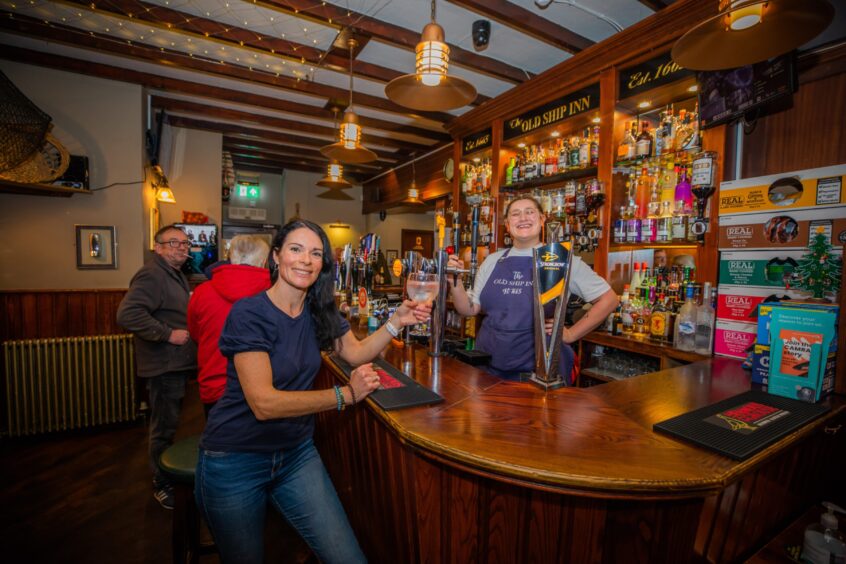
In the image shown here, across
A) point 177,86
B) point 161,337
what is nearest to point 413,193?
point 177,86

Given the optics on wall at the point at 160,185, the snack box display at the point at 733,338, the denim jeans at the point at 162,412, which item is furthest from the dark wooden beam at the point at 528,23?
the optics on wall at the point at 160,185

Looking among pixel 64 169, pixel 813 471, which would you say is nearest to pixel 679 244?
pixel 813 471

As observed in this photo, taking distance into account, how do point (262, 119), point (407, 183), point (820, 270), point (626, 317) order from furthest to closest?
point (407, 183) → point (262, 119) → point (626, 317) → point (820, 270)

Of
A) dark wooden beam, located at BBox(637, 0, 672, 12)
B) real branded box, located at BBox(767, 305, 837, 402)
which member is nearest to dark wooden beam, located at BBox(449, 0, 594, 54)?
dark wooden beam, located at BBox(637, 0, 672, 12)

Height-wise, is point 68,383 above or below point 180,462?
below

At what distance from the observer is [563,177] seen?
3.60m

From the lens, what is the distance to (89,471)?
3066mm

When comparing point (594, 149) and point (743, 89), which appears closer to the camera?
point (743, 89)

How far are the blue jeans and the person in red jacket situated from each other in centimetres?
81

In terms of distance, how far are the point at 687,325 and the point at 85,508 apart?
3995 millimetres

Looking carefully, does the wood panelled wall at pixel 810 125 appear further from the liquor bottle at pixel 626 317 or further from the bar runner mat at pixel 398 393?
the bar runner mat at pixel 398 393

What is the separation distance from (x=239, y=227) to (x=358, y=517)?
29.5 ft

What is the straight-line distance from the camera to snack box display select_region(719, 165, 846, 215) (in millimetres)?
1819

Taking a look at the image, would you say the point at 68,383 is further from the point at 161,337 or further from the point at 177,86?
the point at 177,86
